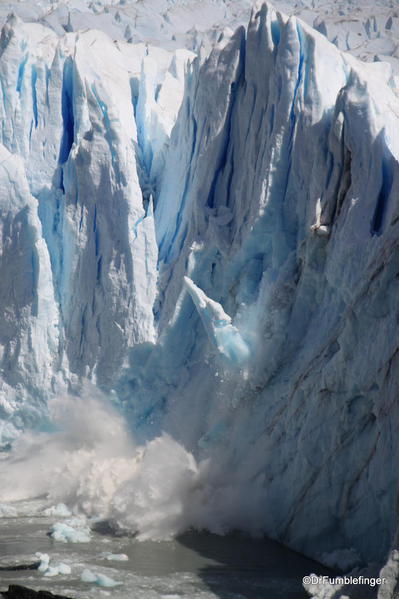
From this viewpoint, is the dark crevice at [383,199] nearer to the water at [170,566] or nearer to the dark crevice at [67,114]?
the water at [170,566]

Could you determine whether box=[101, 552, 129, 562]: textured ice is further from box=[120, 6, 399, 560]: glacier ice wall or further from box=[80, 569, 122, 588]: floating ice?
box=[120, 6, 399, 560]: glacier ice wall

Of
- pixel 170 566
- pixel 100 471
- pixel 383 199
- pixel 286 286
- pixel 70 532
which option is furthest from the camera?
pixel 100 471

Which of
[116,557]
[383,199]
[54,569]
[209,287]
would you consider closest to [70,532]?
[116,557]

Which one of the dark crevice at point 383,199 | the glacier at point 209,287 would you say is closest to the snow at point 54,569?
the glacier at point 209,287

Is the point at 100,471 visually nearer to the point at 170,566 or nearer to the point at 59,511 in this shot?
the point at 59,511

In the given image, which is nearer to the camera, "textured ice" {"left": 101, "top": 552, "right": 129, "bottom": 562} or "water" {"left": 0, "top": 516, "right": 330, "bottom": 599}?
"water" {"left": 0, "top": 516, "right": 330, "bottom": 599}

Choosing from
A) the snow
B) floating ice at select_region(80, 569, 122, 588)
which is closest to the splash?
the snow

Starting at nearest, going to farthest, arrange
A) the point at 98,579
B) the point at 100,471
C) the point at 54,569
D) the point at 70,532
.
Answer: the point at 98,579 → the point at 54,569 → the point at 70,532 → the point at 100,471
